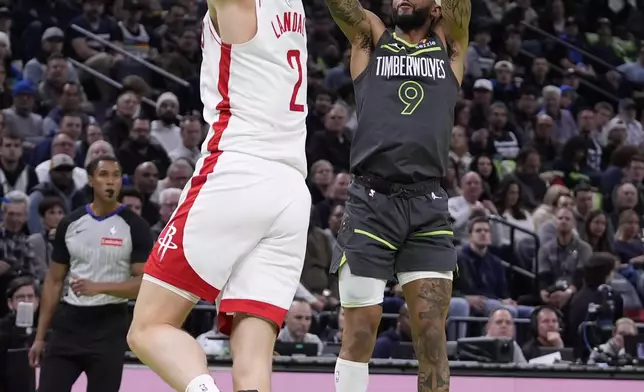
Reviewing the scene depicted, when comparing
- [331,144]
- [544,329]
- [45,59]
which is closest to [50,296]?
[544,329]

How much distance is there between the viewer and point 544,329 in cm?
1052

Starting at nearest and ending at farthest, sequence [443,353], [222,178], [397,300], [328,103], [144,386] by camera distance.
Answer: [222,178] → [443,353] → [144,386] → [397,300] → [328,103]

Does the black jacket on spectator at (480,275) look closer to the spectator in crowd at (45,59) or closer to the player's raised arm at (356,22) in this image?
the spectator in crowd at (45,59)

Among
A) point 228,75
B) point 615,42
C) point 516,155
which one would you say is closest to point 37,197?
point 516,155

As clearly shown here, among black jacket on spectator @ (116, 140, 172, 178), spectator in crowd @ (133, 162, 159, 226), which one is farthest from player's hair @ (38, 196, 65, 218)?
black jacket on spectator @ (116, 140, 172, 178)

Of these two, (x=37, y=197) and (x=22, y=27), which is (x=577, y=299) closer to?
(x=37, y=197)

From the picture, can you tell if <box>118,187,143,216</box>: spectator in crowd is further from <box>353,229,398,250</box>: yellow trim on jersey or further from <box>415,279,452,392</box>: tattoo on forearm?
<box>415,279,452,392</box>: tattoo on forearm

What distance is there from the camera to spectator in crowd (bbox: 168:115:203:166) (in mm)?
13039

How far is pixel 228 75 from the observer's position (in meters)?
4.61

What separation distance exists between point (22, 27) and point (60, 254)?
7.83 meters

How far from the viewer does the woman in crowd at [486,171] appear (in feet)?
44.9

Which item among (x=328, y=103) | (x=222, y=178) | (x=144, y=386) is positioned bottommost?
(x=144, y=386)

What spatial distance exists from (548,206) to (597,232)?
1.98 feet

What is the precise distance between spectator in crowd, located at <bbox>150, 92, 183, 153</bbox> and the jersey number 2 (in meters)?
8.71
